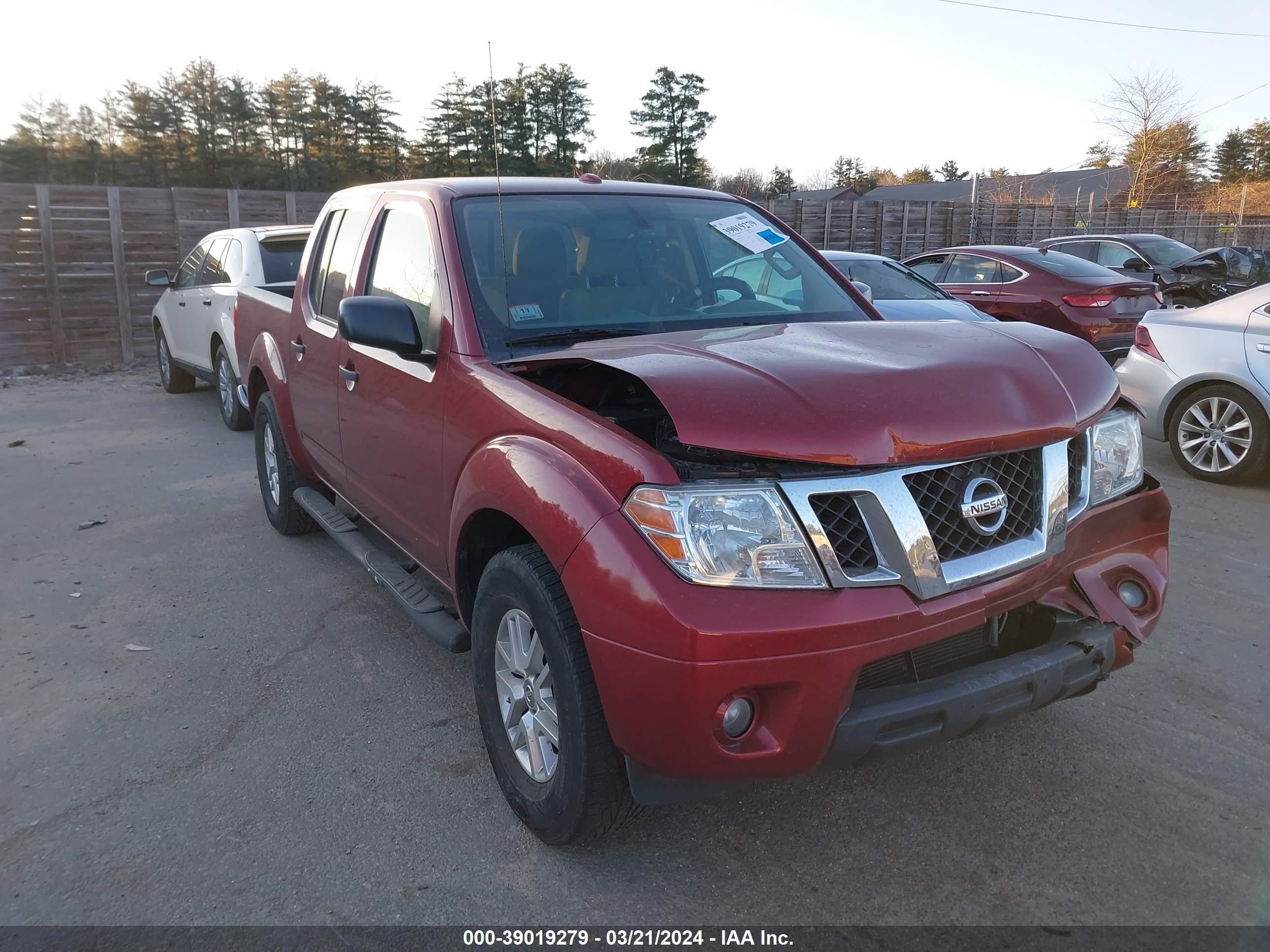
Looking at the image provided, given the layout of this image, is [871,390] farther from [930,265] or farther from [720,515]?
[930,265]

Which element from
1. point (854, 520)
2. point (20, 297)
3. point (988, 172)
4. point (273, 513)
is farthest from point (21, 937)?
point (988, 172)

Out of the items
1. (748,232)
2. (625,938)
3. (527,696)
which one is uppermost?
(748,232)

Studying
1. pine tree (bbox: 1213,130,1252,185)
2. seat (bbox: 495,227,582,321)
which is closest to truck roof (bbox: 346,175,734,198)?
seat (bbox: 495,227,582,321)

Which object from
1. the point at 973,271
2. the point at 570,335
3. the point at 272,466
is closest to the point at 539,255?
the point at 570,335

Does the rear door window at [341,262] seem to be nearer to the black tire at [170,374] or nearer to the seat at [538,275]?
the seat at [538,275]

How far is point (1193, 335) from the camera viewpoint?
22.3 ft

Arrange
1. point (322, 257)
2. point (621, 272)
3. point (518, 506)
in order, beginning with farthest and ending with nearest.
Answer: point (322, 257) → point (621, 272) → point (518, 506)

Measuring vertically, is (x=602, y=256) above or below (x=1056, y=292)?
above

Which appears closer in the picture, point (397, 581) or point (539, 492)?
point (539, 492)

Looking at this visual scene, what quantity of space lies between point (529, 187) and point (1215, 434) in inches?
218

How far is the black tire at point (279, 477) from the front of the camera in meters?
5.29

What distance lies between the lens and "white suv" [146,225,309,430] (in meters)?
8.42

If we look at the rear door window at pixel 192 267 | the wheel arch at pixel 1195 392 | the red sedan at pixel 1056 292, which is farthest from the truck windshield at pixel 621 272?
the rear door window at pixel 192 267

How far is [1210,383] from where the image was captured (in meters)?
6.73
